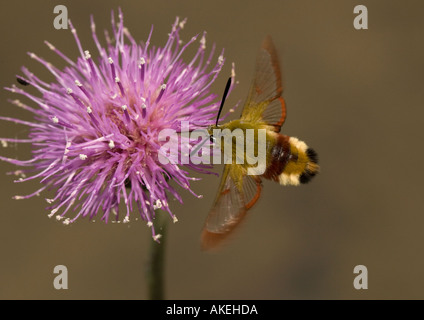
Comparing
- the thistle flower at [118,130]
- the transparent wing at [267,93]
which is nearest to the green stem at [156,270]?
the thistle flower at [118,130]

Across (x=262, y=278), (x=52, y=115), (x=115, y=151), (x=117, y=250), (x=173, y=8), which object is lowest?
(x=262, y=278)

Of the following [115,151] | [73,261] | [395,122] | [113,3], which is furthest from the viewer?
[113,3]

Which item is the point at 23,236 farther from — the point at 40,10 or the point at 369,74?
the point at 369,74

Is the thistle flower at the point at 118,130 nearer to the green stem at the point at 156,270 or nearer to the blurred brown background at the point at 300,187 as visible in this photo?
the green stem at the point at 156,270

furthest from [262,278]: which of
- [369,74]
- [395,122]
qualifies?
[369,74]

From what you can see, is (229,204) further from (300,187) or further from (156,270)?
(300,187)

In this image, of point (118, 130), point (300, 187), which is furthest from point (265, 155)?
point (300, 187)
